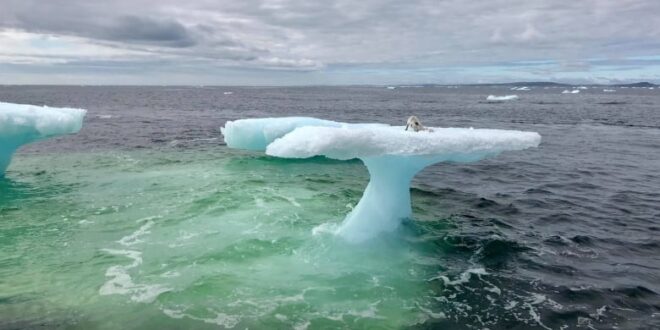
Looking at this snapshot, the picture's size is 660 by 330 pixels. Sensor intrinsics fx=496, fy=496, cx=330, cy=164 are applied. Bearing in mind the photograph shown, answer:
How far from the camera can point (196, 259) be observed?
1133 cm

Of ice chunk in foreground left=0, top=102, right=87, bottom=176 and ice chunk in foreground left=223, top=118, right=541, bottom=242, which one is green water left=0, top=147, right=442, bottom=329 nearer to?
ice chunk in foreground left=223, top=118, right=541, bottom=242

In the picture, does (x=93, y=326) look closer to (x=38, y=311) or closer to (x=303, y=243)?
(x=38, y=311)

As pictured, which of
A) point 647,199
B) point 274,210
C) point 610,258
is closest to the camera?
point 610,258

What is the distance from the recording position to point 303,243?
1241 centimetres

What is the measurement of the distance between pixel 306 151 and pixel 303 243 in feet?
10.7

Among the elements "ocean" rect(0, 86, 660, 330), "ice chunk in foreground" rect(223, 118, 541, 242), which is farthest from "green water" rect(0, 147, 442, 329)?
"ice chunk in foreground" rect(223, 118, 541, 242)

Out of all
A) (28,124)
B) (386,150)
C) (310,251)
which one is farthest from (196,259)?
(28,124)

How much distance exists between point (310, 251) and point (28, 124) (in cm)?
1301

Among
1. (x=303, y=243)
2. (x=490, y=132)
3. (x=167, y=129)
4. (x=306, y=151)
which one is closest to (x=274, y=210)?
(x=303, y=243)

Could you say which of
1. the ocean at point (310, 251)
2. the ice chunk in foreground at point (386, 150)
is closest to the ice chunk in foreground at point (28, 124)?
the ocean at point (310, 251)

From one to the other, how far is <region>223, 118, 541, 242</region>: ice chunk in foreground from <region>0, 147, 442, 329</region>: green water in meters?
0.65

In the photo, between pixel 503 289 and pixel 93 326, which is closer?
pixel 93 326

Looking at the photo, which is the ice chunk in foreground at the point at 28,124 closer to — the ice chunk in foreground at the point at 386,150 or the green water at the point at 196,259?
the green water at the point at 196,259

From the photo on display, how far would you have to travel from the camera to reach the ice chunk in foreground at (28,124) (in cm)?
1797
